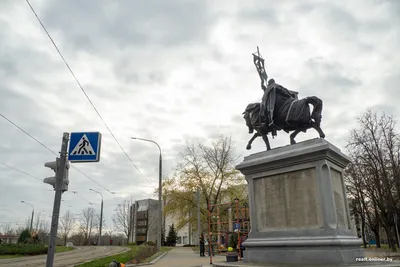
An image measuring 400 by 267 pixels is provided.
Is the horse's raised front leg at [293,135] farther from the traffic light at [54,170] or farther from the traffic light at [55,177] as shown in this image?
the traffic light at [54,170]

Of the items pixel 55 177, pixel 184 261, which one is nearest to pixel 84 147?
pixel 55 177

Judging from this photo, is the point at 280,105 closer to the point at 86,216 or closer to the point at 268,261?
the point at 268,261

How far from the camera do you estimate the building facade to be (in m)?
89.3

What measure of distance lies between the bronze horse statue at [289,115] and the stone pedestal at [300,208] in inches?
36.2

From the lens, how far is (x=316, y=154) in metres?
8.99

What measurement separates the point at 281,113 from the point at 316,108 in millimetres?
1153

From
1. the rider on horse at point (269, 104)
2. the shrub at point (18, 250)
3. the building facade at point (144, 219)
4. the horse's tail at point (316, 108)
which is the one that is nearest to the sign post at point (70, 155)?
the rider on horse at point (269, 104)

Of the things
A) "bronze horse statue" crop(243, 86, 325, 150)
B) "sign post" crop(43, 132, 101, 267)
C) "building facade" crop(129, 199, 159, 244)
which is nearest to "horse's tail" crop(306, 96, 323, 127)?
"bronze horse statue" crop(243, 86, 325, 150)

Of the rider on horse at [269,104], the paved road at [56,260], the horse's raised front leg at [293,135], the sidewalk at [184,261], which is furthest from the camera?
the paved road at [56,260]

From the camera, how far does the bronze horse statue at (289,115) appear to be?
10.3 meters

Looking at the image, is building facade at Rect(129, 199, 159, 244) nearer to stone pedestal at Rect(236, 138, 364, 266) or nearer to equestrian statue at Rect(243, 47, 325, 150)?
equestrian statue at Rect(243, 47, 325, 150)

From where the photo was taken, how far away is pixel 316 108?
1026 centimetres

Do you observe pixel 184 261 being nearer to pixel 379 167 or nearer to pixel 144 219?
pixel 379 167

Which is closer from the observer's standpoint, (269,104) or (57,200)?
(57,200)
